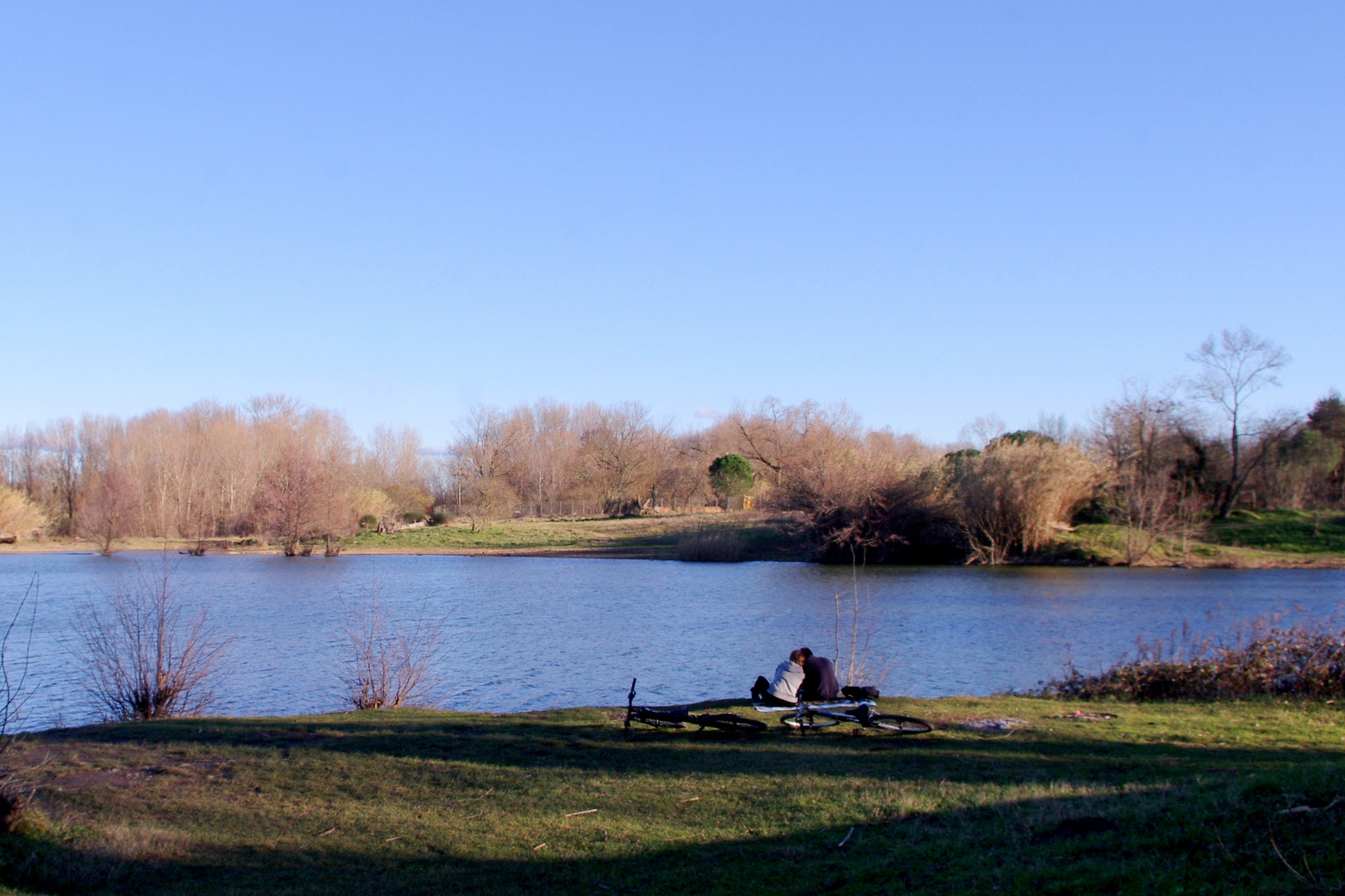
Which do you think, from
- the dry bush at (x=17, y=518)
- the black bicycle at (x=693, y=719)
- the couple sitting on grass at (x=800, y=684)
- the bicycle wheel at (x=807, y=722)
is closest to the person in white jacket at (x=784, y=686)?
the couple sitting on grass at (x=800, y=684)

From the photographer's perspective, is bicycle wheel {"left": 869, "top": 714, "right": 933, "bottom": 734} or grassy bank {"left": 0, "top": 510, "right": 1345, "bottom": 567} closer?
bicycle wheel {"left": 869, "top": 714, "right": 933, "bottom": 734}

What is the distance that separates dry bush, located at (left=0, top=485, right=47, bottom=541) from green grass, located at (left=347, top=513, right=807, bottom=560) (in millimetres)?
20366

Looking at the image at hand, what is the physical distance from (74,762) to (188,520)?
60.2 metres

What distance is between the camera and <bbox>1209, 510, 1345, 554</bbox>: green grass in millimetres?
40406

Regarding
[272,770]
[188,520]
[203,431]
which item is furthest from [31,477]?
[272,770]

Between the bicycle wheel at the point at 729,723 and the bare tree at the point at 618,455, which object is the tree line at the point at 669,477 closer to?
the bare tree at the point at 618,455

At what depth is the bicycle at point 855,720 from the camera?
9836 mm

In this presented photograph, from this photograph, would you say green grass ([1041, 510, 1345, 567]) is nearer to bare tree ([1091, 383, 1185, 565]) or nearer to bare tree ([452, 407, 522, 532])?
bare tree ([1091, 383, 1185, 565])

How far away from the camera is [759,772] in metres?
8.41

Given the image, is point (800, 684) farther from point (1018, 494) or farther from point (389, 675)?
point (1018, 494)

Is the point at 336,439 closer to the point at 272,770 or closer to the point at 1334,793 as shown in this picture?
the point at 272,770

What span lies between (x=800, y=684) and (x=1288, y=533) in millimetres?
40144

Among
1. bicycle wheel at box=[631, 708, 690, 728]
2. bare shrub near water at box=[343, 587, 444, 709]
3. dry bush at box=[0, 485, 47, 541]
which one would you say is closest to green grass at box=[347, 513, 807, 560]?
dry bush at box=[0, 485, 47, 541]

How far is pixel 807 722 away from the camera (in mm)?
10508
